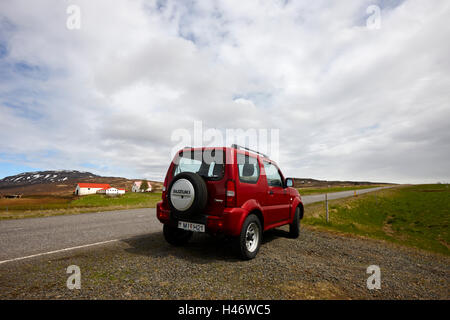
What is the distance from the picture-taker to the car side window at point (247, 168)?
184 inches

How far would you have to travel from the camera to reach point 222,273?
148 inches

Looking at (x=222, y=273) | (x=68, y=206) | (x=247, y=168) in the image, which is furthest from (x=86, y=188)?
(x=222, y=273)

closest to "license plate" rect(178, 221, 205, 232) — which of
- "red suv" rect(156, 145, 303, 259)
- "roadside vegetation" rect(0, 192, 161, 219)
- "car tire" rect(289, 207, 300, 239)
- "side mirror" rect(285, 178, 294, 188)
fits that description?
"red suv" rect(156, 145, 303, 259)

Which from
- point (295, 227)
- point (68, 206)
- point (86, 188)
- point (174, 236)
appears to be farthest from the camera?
point (86, 188)

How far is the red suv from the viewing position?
428 centimetres

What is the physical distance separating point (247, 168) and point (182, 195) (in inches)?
61.2

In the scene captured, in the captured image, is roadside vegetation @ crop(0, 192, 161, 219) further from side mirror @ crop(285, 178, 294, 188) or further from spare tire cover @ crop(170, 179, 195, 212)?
side mirror @ crop(285, 178, 294, 188)

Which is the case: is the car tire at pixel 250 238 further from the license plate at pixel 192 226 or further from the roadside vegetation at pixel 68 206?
the roadside vegetation at pixel 68 206

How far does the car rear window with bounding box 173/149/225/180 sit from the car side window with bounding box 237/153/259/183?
422 mm

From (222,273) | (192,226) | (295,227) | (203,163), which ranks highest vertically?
(203,163)

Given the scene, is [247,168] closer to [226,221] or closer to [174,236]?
[226,221]
